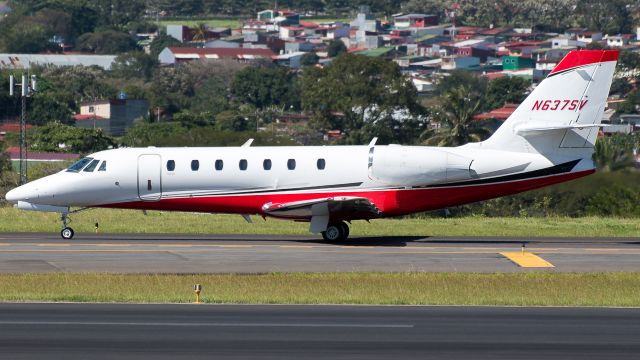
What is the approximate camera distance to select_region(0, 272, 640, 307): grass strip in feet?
78.9

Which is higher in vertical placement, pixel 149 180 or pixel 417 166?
pixel 417 166

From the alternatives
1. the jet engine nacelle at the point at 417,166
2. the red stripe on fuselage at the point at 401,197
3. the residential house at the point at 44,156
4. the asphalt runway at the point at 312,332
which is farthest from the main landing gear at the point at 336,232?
the residential house at the point at 44,156

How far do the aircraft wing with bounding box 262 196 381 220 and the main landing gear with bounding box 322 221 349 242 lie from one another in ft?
1.35

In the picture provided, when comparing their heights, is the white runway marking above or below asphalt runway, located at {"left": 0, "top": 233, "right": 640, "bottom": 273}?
above

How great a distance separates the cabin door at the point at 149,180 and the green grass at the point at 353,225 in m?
3.57

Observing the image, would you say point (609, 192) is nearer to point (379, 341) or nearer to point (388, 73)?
point (379, 341)

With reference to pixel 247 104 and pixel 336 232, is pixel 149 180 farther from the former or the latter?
pixel 247 104

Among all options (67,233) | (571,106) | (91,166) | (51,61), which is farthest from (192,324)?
(51,61)

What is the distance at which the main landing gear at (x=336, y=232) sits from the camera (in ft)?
113

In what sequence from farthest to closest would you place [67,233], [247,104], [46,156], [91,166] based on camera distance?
1. [247,104]
2. [46,156]
3. [91,166]
4. [67,233]

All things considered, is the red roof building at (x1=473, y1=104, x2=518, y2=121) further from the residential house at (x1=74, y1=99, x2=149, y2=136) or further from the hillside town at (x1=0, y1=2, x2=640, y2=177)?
the residential house at (x1=74, y1=99, x2=149, y2=136)

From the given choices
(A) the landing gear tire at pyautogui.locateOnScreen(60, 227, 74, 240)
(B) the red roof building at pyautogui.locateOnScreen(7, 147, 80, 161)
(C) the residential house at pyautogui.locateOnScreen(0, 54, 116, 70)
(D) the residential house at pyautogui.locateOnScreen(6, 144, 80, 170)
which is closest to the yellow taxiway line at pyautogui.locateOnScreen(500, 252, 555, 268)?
(A) the landing gear tire at pyautogui.locateOnScreen(60, 227, 74, 240)

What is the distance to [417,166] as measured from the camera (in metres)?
33.8

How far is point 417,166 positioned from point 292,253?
4644 millimetres
